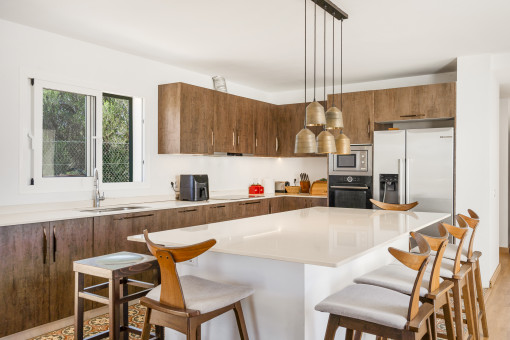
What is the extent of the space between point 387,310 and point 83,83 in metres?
3.55

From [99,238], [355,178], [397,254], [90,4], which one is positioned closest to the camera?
[397,254]

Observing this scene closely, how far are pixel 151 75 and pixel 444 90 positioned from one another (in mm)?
3397

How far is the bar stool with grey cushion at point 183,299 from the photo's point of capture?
1.77 m

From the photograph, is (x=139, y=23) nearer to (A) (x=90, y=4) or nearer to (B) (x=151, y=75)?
(A) (x=90, y=4)

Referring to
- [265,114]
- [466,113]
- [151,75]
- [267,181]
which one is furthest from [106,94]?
[466,113]

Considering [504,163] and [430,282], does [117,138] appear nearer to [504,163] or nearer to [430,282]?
[430,282]

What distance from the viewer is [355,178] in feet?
17.8

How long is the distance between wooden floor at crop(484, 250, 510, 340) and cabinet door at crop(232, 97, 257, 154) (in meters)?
3.30

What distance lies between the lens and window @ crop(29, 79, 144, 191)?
3811mm

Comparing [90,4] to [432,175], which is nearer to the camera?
[90,4]

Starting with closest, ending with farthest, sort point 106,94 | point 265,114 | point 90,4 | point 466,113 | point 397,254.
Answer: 1. point 397,254
2. point 90,4
3. point 106,94
4. point 466,113
5. point 265,114

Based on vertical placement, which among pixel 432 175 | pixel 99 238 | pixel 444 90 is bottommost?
pixel 99 238

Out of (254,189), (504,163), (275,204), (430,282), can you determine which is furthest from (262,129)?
(430,282)

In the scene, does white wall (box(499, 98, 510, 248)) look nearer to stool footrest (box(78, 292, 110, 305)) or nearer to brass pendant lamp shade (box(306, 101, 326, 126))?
brass pendant lamp shade (box(306, 101, 326, 126))
